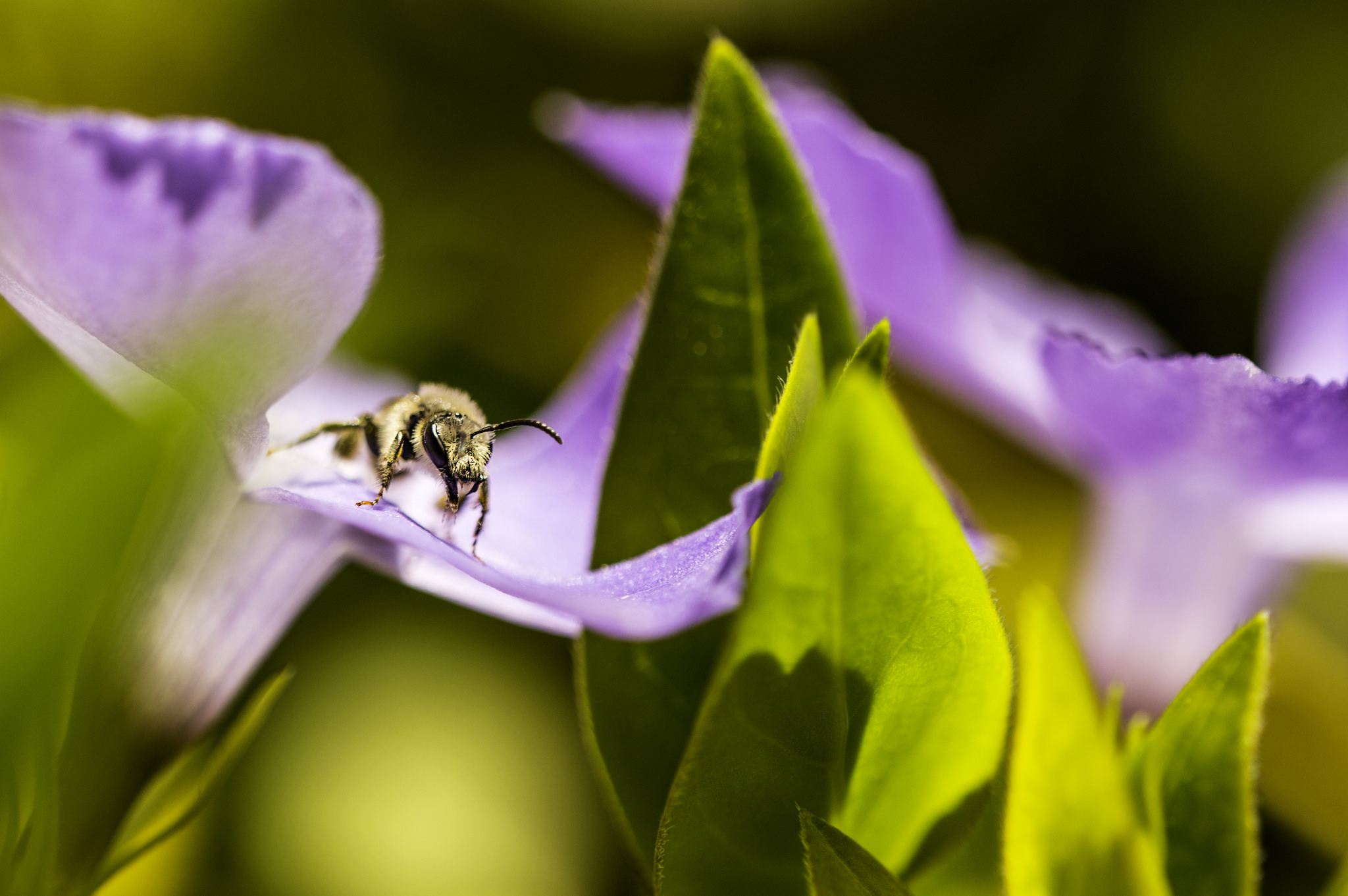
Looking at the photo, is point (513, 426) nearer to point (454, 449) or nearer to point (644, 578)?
point (454, 449)

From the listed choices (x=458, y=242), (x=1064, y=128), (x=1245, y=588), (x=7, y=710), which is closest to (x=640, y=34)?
(x=458, y=242)

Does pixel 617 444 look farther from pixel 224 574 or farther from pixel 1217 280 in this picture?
pixel 1217 280

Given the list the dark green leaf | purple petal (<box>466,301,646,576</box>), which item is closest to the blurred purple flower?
purple petal (<box>466,301,646,576</box>)

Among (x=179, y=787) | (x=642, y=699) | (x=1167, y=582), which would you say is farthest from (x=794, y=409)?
(x=1167, y=582)

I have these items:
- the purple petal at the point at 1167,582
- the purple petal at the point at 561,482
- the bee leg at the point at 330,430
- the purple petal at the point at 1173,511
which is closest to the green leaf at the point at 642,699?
the purple petal at the point at 561,482

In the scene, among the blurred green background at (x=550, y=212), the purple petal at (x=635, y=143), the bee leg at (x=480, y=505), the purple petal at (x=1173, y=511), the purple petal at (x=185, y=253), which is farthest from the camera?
the blurred green background at (x=550, y=212)

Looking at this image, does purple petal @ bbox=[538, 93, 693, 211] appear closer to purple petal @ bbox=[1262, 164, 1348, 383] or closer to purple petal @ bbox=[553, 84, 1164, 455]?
purple petal @ bbox=[553, 84, 1164, 455]

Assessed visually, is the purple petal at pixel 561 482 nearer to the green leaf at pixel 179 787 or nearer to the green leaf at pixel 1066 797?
the green leaf at pixel 179 787
